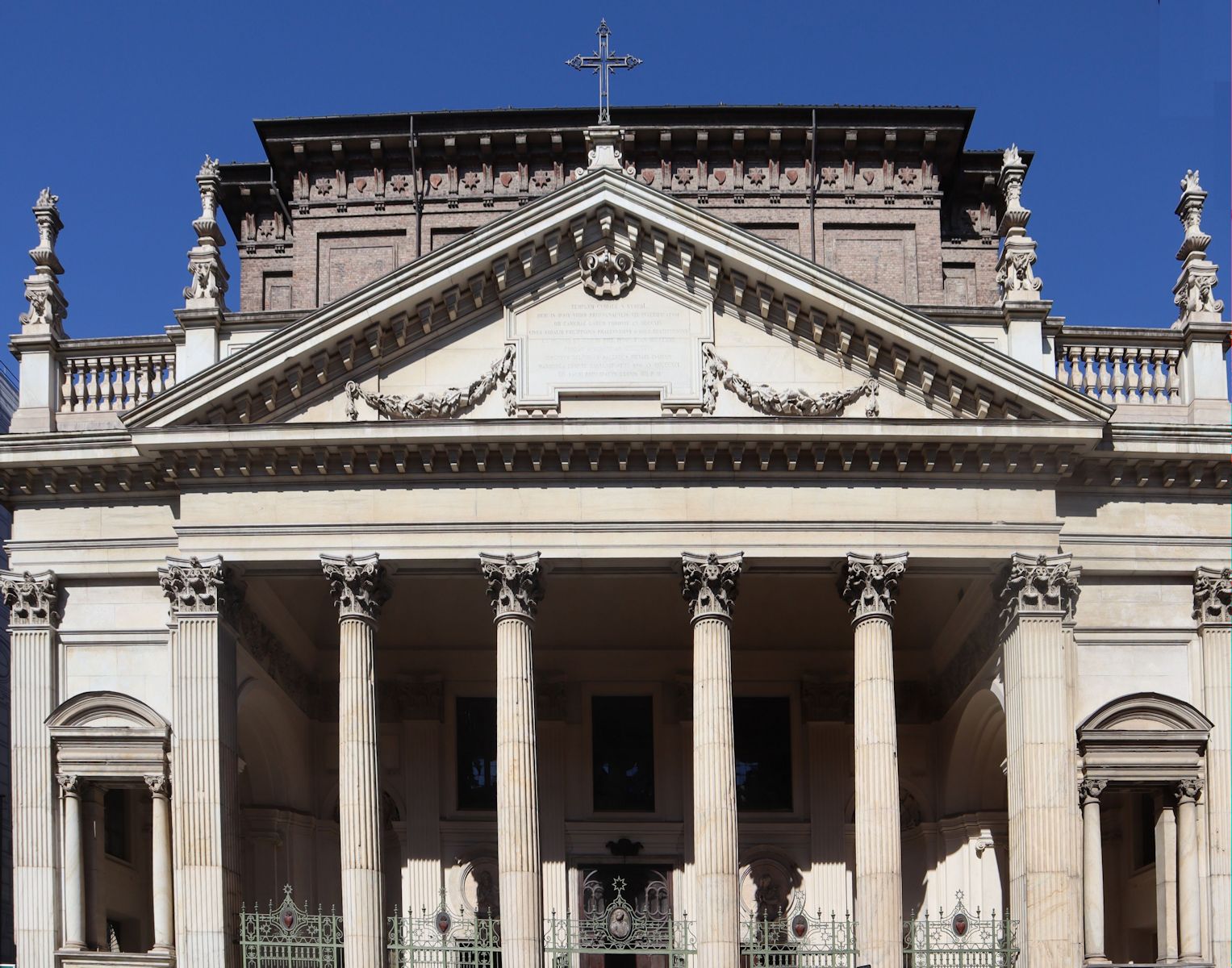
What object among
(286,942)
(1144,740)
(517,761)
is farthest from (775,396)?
(286,942)

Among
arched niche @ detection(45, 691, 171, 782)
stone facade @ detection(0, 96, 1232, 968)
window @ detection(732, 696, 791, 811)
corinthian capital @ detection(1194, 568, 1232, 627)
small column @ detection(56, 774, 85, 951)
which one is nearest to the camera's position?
stone facade @ detection(0, 96, 1232, 968)

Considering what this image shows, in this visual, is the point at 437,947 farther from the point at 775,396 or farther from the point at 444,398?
the point at 775,396

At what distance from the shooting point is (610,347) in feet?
119

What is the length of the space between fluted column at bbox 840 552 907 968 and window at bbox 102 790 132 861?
15.1 meters

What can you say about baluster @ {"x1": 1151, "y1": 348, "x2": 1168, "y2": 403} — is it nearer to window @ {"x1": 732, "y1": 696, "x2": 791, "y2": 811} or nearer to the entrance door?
window @ {"x1": 732, "y1": 696, "x2": 791, "y2": 811}

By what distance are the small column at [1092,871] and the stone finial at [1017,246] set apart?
29.8 feet

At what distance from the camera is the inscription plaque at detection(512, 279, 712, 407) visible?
36.0 metres

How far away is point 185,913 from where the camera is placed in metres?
34.1

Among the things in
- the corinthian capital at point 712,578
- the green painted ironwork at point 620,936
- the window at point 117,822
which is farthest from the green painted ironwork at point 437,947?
the corinthian capital at point 712,578

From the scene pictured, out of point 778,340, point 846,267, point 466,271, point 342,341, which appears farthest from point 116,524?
point 846,267

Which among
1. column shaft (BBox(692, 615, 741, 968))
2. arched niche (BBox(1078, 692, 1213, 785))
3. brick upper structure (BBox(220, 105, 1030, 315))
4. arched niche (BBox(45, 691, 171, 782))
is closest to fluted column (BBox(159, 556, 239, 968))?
arched niche (BBox(45, 691, 171, 782))

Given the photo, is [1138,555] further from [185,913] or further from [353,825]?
[185,913]

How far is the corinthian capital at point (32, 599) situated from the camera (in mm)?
36969

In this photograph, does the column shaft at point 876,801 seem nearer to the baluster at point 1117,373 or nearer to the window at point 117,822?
the baluster at point 1117,373
